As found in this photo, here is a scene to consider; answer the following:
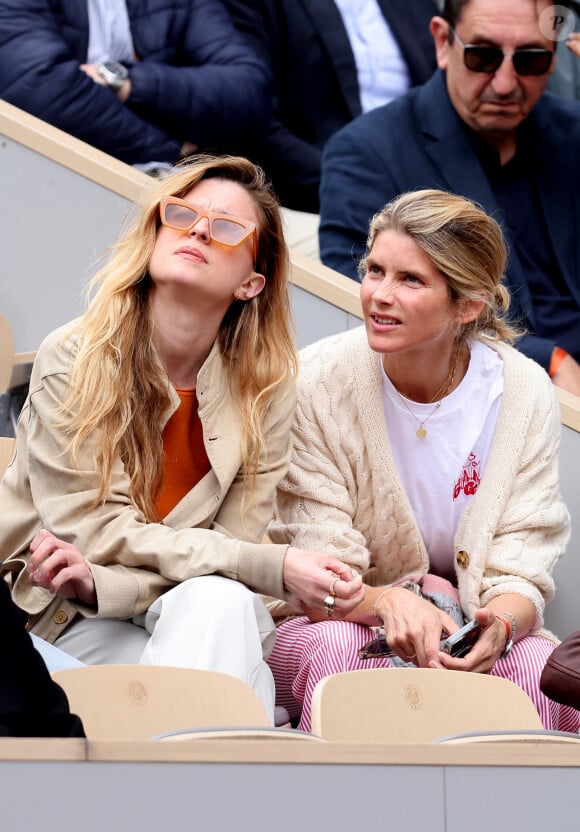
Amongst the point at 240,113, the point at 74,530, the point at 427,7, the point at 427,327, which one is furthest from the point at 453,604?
the point at 427,7

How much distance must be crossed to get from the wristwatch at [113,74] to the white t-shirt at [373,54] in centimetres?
67

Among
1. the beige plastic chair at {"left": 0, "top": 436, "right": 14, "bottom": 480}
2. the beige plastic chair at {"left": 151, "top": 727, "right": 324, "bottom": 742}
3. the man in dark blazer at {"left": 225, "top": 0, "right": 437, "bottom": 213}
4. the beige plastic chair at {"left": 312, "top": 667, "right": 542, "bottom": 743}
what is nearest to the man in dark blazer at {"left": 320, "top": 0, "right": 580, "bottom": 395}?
the man in dark blazer at {"left": 225, "top": 0, "right": 437, "bottom": 213}

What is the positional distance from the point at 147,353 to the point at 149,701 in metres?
0.82

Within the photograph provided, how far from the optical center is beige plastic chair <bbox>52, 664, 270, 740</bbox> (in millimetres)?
2076

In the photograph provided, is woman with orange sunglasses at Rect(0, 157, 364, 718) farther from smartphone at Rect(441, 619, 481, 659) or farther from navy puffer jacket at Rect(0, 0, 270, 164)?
navy puffer jacket at Rect(0, 0, 270, 164)

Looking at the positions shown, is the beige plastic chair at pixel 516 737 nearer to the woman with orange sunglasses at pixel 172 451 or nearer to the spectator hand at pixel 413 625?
the woman with orange sunglasses at pixel 172 451

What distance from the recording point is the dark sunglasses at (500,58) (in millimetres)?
3586

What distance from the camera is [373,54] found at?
4148 millimetres

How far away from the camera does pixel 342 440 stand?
295cm

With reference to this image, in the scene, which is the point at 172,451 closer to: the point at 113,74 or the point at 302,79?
the point at 113,74

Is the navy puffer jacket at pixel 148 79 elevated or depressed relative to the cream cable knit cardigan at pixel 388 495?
elevated

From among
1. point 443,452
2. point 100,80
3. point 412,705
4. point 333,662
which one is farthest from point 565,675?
point 100,80

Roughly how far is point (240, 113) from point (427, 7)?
0.71 meters

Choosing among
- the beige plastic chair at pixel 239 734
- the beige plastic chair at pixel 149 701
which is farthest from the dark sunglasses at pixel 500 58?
the beige plastic chair at pixel 239 734
